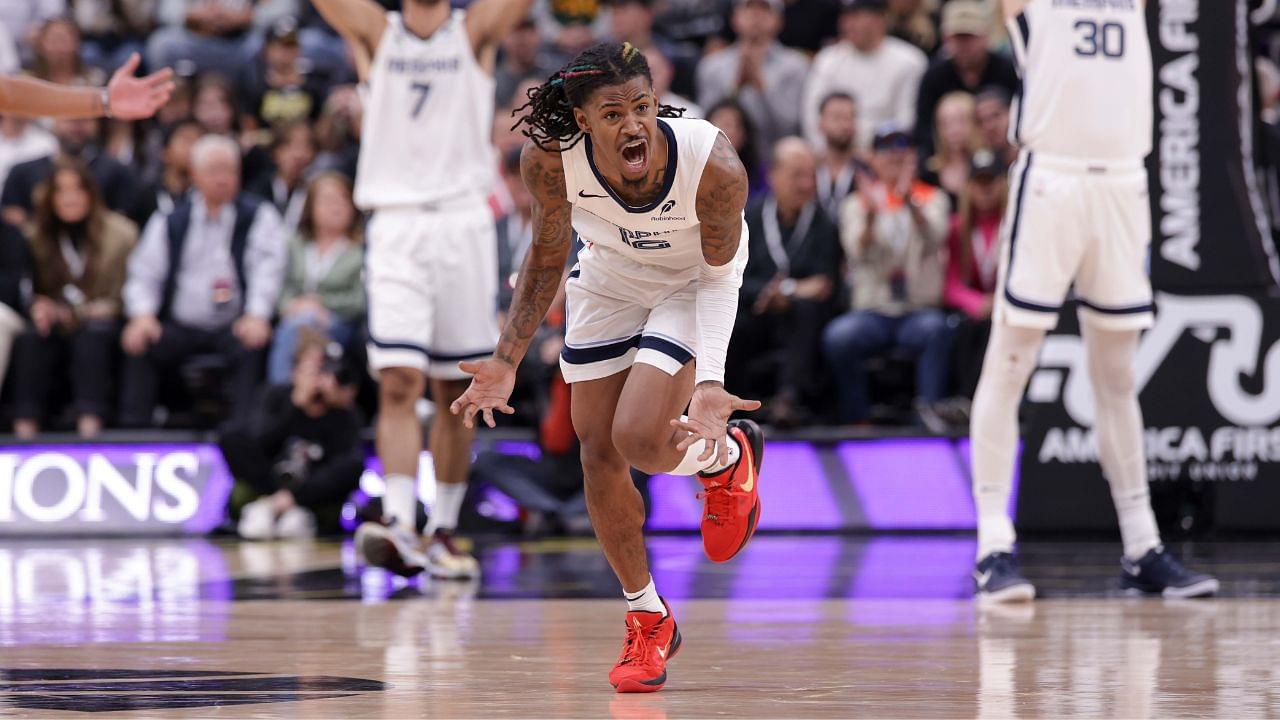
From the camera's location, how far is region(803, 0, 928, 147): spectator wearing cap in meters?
10.9

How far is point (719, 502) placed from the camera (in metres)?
4.64

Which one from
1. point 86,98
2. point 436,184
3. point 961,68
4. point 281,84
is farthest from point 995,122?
point 86,98

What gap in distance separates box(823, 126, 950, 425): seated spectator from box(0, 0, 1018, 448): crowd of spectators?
0.01 m

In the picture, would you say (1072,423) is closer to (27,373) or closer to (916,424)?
(916,424)

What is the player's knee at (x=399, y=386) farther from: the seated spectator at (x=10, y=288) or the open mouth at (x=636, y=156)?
the seated spectator at (x=10, y=288)

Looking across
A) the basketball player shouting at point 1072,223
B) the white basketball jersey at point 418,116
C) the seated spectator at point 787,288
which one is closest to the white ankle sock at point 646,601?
A: the basketball player shouting at point 1072,223

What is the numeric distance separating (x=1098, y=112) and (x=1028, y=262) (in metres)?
0.63

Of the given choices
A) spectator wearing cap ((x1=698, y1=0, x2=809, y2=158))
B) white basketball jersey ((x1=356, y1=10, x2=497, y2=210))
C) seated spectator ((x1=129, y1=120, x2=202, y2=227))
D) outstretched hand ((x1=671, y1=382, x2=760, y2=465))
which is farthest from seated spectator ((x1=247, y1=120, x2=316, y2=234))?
outstretched hand ((x1=671, y1=382, x2=760, y2=465))

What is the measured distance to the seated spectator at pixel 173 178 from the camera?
11.3 m

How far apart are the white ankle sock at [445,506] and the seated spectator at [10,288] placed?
4.54 meters

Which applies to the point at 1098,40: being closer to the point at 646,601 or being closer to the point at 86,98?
the point at 646,601

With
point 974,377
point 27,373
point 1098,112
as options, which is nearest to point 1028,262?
point 1098,112

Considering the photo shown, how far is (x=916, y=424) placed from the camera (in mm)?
Result: 9852

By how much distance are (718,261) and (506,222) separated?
19.4ft
